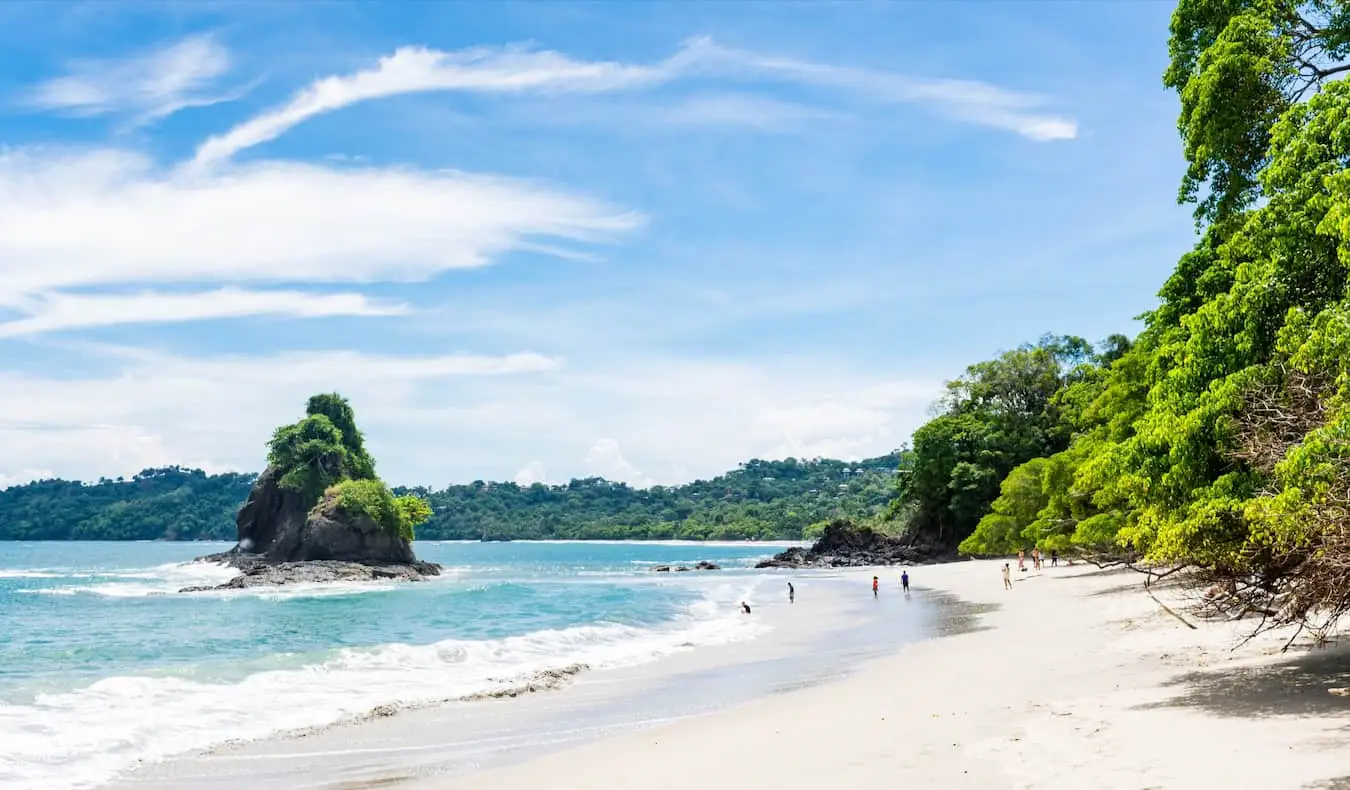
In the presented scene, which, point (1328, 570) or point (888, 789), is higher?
point (1328, 570)

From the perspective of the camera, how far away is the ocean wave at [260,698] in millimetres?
15398

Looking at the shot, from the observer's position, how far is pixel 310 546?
8444 cm

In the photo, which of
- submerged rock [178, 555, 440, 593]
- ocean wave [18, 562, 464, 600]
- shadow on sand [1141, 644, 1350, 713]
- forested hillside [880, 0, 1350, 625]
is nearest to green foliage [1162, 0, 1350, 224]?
forested hillside [880, 0, 1350, 625]

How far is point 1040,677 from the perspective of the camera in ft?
53.1

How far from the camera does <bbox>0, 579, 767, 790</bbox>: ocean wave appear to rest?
15.4m

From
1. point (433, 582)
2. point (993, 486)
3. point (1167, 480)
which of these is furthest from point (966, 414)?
point (1167, 480)

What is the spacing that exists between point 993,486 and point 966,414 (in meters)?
7.95

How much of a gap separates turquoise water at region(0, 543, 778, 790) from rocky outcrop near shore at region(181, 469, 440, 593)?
15138 millimetres

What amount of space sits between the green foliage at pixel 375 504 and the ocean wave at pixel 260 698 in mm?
56788

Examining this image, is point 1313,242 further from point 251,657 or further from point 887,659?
point 251,657

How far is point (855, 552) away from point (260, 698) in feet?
256

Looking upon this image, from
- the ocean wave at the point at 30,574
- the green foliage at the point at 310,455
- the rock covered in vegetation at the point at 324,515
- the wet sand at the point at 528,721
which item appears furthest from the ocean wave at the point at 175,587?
the wet sand at the point at 528,721

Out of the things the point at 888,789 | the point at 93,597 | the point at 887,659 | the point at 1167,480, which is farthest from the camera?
the point at 93,597

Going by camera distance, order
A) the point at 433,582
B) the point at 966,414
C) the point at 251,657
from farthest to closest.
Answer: the point at 966,414
the point at 433,582
the point at 251,657
